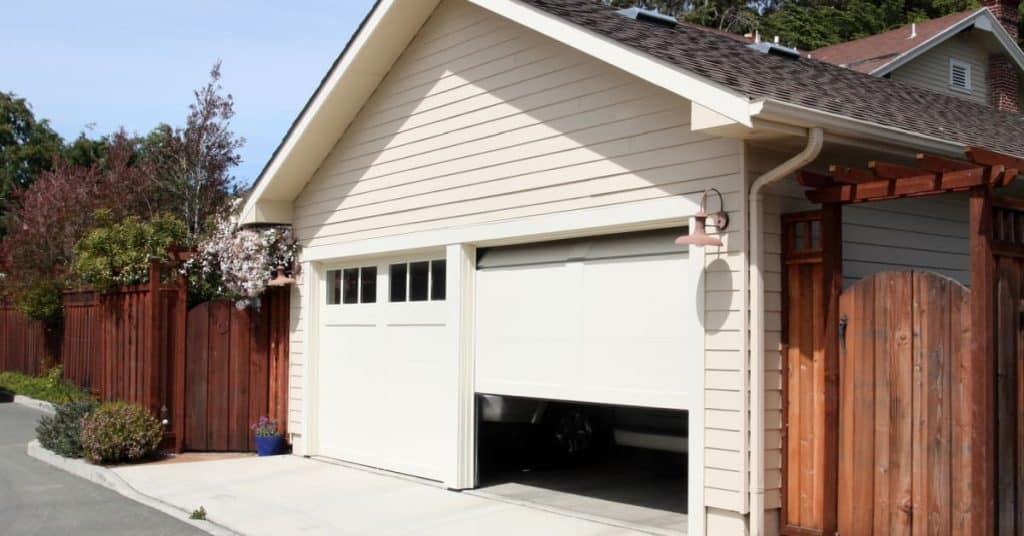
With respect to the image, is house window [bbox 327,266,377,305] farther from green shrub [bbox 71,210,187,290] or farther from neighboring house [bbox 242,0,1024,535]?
green shrub [bbox 71,210,187,290]

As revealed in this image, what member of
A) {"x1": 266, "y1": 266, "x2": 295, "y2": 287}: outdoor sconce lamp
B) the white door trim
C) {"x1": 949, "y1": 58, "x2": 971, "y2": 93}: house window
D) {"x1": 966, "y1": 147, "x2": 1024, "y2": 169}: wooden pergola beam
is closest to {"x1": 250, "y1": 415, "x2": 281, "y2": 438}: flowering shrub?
{"x1": 266, "y1": 266, "x2": 295, "y2": 287}: outdoor sconce lamp

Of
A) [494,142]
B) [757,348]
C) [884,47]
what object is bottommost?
[757,348]

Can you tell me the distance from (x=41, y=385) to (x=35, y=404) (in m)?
1.61

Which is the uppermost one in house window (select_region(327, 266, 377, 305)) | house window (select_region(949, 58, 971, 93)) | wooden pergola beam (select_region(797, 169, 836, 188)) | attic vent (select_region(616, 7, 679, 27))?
house window (select_region(949, 58, 971, 93))

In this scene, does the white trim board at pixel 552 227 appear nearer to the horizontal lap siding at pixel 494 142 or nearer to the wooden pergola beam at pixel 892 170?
the horizontal lap siding at pixel 494 142

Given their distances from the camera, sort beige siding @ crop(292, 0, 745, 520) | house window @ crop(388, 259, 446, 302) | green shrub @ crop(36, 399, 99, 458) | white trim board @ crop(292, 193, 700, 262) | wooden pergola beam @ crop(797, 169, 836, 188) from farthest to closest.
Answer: green shrub @ crop(36, 399, 99, 458) < house window @ crop(388, 259, 446, 302) < white trim board @ crop(292, 193, 700, 262) < beige siding @ crop(292, 0, 745, 520) < wooden pergola beam @ crop(797, 169, 836, 188)

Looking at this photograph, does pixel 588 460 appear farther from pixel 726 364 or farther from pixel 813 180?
pixel 813 180

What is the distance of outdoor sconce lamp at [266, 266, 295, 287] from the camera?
512 inches

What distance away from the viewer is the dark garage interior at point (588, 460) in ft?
31.6

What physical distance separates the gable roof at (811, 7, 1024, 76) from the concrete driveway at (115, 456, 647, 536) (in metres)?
13.6

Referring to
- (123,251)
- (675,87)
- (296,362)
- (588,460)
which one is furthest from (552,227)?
(123,251)

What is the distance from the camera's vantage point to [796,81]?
899 cm

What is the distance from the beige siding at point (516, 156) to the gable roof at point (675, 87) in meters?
0.30

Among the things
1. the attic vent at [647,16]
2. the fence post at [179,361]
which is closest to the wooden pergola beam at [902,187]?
the attic vent at [647,16]
